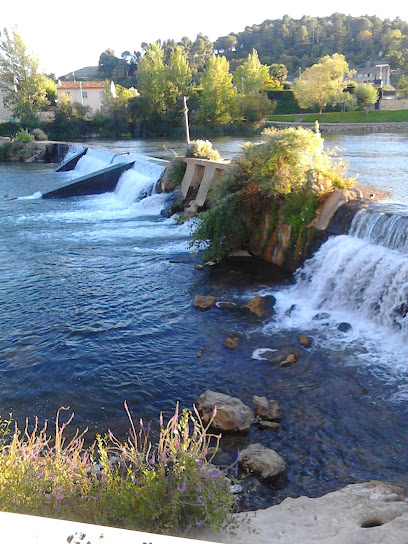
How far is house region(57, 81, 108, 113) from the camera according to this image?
66.8 m

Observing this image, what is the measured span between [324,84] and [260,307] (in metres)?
46.2

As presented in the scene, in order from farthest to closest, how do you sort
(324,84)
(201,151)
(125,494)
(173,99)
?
1. (173,99)
2. (324,84)
3. (201,151)
4. (125,494)

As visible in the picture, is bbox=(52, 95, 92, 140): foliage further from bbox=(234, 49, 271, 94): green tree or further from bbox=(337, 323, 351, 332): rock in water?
bbox=(337, 323, 351, 332): rock in water

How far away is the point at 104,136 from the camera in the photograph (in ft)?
173

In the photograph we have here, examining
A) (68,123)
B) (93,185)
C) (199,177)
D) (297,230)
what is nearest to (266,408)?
(297,230)

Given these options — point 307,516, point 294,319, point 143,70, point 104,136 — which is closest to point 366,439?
point 307,516

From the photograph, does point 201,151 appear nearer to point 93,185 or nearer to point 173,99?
point 93,185

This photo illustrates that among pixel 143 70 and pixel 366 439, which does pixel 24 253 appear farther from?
pixel 143 70

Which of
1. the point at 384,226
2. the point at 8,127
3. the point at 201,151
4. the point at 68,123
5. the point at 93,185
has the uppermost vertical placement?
the point at 68,123

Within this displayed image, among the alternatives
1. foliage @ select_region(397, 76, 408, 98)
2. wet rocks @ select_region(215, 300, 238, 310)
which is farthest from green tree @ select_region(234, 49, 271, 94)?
wet rocks @ select_region(215, 300, 238, 310)

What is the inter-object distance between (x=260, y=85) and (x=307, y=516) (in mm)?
61361

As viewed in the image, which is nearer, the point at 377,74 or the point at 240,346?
the point at 240,346

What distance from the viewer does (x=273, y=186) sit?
1143 centimetres

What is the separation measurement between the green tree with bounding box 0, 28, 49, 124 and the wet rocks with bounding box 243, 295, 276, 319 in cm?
4905
